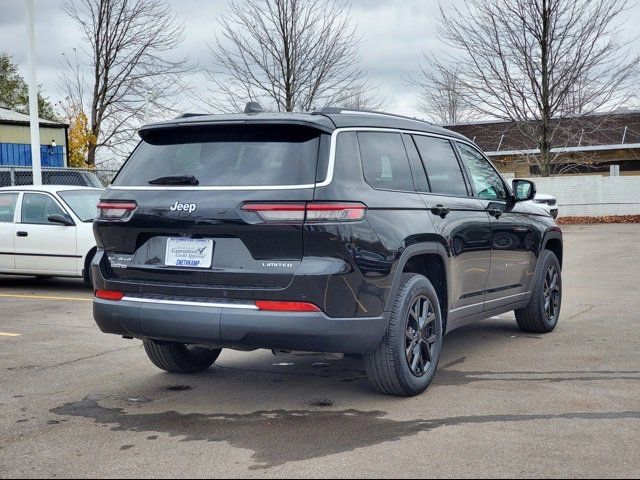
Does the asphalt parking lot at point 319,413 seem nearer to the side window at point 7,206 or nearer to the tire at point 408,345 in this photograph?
the tire at point 408,345

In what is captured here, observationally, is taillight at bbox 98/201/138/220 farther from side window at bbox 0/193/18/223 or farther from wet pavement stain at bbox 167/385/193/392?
side window at bbox 0/193/18/223

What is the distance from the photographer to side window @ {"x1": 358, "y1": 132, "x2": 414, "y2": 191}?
549cm

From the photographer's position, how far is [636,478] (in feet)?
13.0

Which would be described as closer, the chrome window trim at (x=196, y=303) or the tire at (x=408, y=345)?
the chrome window trim at (x=196, y=303)

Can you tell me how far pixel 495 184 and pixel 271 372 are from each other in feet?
8.52

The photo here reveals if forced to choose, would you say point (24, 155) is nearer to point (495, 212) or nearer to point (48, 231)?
point (48, 231)

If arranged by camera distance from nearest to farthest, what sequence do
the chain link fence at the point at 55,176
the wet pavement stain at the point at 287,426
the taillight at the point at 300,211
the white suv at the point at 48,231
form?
the wet pavement stain at the point at 287,426
the taillight at the point at 300,211
the white suv at the point at 48,231
the chain link fence at the point at 55,176

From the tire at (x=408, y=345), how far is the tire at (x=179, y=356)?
5.19 ft

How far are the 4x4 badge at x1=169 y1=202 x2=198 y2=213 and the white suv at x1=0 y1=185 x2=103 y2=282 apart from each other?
6.86 meters

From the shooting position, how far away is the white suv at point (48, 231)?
11.8 metres

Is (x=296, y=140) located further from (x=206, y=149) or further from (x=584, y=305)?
(x=584, y=305)

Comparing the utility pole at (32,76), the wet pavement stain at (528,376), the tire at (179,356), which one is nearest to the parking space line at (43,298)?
the tire at (179,356)

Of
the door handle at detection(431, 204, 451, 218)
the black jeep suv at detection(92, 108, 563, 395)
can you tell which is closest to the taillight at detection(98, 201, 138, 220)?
the black jeep suv at detection(92, 108, 563, 395)

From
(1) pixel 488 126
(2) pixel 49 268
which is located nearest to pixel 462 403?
(2) pixel 49 268
